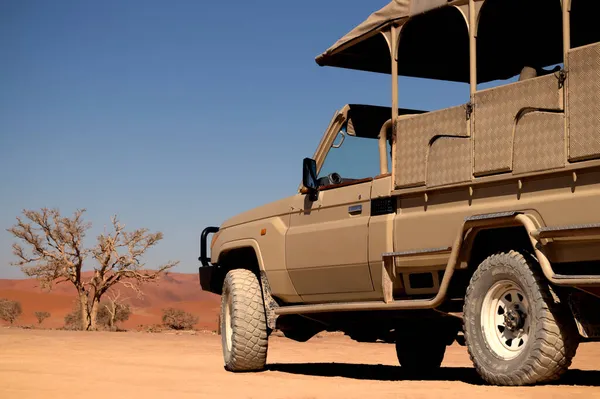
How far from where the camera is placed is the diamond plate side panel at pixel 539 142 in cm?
650

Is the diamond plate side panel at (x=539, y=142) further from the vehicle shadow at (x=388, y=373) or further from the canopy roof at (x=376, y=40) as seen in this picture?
the vehicle shadow at (x=388, y=373)

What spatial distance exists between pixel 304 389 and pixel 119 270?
22.5 meters

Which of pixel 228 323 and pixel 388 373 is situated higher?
pixel 228 323

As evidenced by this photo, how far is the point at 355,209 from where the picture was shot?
8.54 metres

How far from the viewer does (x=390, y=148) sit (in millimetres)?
8703

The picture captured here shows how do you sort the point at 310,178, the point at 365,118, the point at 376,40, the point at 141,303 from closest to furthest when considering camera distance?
the point at 376,40
the point at 310,178
the point at 365,118
the point at 141,303

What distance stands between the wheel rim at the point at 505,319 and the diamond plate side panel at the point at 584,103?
3.68ft

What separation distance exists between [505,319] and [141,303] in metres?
66.0

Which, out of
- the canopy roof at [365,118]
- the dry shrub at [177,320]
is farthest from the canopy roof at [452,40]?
the dry shrub at [177,320]

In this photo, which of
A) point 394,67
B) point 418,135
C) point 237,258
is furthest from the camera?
point 237,258

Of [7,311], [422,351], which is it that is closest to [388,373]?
[422,351]

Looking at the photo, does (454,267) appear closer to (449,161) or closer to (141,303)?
(449,161)

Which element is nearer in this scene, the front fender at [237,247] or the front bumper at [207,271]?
the front fender at [237,247]

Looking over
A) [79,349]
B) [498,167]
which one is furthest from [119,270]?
[498,167]
